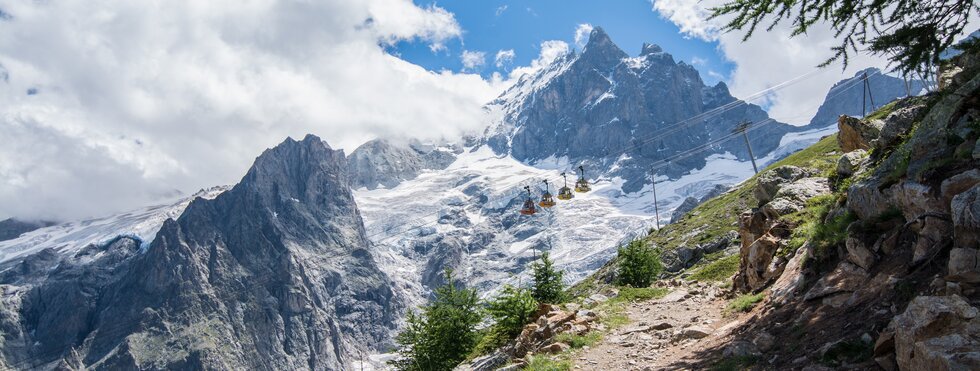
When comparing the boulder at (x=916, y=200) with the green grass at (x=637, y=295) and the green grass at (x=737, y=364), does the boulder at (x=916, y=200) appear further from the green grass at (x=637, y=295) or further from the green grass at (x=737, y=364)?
the green grass at (x=637, y=295)

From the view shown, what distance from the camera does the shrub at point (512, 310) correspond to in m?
19.4

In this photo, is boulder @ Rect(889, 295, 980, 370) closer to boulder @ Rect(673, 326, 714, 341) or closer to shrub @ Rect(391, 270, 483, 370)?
boulder @ Rect(673, 326, 714, 341)

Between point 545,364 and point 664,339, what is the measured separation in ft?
9.74

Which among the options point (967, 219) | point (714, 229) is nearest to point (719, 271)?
point (967, 219)

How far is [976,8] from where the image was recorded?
484 inches

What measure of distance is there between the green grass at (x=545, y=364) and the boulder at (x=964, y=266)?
7.88 m

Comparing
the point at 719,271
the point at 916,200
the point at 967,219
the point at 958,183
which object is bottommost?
the point at 719,271

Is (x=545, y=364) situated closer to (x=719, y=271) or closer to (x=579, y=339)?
(x=579, y=339)

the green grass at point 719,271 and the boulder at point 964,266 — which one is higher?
the boulder at point 964,266

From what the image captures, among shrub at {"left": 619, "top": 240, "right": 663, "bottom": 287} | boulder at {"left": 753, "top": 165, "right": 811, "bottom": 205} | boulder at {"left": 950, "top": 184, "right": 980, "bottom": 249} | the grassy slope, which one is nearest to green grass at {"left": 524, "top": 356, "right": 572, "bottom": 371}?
boulder at {"left": 950, "top": 184, "right": 980, "bottom": 249}

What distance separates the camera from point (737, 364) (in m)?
10.3

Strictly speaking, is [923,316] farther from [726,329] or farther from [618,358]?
[618,358]

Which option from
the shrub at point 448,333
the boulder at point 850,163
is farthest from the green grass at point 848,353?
the shrub at point 448,333

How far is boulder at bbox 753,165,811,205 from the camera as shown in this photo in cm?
2603
